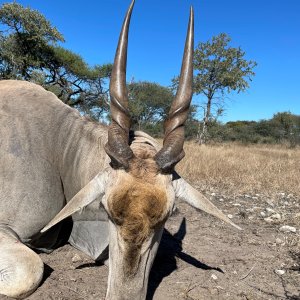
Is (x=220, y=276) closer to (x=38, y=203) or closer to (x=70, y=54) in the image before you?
(x=38, y=203)

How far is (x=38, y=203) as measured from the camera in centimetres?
343

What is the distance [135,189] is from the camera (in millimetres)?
2486

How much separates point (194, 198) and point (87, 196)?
744 millimetres

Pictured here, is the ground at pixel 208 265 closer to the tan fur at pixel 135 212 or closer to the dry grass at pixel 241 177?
the tan fur at pixel 135 212

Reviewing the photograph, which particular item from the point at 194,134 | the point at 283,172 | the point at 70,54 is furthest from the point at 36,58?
the point at 283,172

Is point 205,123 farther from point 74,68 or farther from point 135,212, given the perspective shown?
point 135,212

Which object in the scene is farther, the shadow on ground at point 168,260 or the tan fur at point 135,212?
the shadow on ground at point 168,260

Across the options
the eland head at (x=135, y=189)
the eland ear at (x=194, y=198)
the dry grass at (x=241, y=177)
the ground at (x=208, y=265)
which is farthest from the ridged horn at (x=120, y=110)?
the dry grass at (x=241, y=177)

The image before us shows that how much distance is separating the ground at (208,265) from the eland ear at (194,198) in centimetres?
64

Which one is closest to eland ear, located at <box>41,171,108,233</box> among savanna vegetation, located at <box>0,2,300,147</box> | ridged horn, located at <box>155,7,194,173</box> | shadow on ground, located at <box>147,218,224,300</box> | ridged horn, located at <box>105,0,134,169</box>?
ridged horn, located at <box>105,0,134,169</box>

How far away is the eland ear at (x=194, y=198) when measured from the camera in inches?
114

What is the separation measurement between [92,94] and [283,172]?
43.8 feet

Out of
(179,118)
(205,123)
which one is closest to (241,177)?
(179,118)

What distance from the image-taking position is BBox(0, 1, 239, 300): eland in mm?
2477
